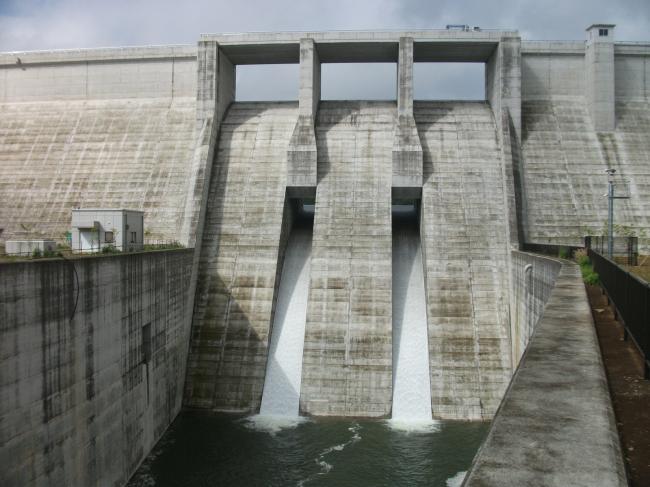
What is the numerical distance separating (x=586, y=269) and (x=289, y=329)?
11360mm

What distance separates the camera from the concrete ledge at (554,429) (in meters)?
3.21

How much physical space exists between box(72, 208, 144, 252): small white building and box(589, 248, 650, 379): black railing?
45.3 feet

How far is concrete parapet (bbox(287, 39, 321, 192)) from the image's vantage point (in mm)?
27078

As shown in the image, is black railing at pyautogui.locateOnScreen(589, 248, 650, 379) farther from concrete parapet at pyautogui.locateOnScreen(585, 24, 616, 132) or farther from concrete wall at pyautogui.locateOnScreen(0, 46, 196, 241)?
concrete parapet at pyautogui.locateOnScreen(585, 24, 616, 132)

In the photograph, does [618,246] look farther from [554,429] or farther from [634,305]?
[554,429]

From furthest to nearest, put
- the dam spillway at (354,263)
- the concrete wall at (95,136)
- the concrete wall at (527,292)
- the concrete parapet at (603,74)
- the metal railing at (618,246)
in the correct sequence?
the concrete parapet at (603,74) < the concrete wall at (95,136) < the metal railing at (618,246) < the dam spillway at (354,263) < the concrete wall at (527,292)

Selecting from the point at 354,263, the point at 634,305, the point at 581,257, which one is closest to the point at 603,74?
the point at 581,257

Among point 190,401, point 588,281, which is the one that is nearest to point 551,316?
point 588,281

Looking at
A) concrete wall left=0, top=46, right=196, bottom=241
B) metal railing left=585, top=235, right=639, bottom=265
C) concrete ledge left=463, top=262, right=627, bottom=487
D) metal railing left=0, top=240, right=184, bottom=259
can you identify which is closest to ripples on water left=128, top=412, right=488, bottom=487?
metal railing left=0, top=240, right=184, bottom=259

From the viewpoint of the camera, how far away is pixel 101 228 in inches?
730

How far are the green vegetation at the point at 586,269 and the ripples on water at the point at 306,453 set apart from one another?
20.1 ft

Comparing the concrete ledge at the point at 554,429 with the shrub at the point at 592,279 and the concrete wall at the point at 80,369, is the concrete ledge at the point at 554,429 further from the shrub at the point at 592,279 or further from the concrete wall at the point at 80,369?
the shrub at the point at 592,279

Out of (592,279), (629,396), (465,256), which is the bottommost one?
(629,396)

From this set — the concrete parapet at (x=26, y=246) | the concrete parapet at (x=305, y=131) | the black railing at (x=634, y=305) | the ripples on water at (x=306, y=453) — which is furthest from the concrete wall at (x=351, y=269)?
the black railing at (x=634, y=305)
